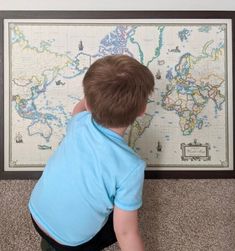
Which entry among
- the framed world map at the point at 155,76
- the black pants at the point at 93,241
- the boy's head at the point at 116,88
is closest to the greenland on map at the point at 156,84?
the framed world map at the point at 155,76

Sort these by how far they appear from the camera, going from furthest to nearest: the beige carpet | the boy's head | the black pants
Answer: the beige carpet
the black pants
the boy's head

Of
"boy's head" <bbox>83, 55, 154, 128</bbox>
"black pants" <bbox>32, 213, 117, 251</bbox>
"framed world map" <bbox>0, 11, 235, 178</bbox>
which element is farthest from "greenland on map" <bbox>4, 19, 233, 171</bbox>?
"boy's head" <bbox>83, 55, 154, 128</bbox>

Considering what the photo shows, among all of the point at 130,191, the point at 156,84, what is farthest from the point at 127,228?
the point at 156,84

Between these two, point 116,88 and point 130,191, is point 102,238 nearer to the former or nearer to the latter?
point 130,191

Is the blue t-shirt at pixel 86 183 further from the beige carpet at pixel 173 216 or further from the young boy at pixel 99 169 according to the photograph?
the beige carpet at pixel 173 216

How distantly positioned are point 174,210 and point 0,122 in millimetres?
538

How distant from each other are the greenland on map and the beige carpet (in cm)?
6

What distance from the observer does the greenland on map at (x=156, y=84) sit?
94 centimetres

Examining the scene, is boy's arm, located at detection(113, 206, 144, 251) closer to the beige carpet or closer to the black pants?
the black pants

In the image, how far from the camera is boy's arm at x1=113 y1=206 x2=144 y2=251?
63 cm

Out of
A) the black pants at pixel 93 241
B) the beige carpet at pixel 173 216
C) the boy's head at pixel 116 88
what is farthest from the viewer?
the beige carpet at pixel 173 216

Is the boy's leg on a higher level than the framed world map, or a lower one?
lower

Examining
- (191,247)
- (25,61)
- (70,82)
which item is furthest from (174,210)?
(25,61)

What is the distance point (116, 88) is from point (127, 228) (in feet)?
0.89
